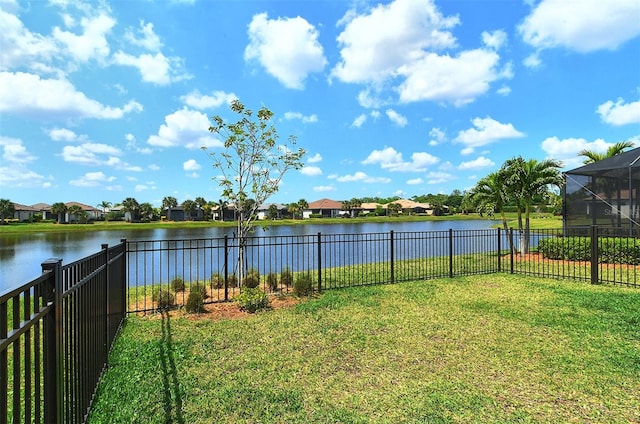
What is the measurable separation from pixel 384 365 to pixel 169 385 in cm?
236

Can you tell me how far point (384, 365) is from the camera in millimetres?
4242

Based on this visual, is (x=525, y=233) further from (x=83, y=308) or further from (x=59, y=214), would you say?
(x=59, y=214)

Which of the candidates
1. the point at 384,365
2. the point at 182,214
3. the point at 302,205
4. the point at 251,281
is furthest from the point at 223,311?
the point at 182,214

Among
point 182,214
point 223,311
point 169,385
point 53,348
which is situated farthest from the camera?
point 182,214

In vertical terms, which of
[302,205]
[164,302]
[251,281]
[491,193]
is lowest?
[164,302]

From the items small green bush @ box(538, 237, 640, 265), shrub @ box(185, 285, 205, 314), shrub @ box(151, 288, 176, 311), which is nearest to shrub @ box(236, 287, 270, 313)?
shrub @ box(185, 285, 205, 314)

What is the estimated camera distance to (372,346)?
4867 millimetres

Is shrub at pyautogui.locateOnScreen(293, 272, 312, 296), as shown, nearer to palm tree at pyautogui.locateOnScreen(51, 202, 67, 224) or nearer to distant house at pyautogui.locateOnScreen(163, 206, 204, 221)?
palm tree at pyautogui.locateOnScreen(51, 202, 67, 224)

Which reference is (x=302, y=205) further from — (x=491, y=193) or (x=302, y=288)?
(x=302, y=288)

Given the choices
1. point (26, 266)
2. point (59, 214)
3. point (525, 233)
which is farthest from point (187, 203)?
point (525, 233)

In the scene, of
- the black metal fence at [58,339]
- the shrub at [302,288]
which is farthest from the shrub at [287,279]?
the black metal fence at [58,339]

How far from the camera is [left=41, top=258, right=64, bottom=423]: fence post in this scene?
206 cm

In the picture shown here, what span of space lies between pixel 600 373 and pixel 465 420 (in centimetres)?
201

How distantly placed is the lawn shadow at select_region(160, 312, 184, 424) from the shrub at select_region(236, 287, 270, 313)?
5.27 feet
